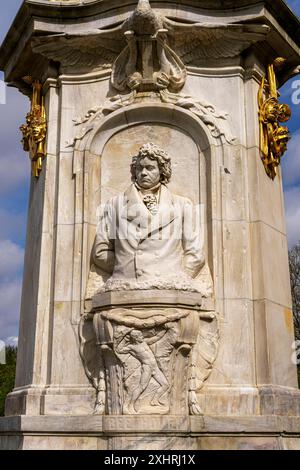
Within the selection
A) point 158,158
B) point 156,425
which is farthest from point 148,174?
point 156,425

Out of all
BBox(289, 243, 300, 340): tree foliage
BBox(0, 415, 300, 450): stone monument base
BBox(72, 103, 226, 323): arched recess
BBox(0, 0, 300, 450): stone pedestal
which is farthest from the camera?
BBox(289, 243, 300, 340): tree foliage

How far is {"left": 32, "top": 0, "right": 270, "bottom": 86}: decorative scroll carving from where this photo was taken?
10836 millimetres

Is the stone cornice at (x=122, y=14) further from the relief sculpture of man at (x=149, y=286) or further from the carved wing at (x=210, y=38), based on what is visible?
the relief sculpture of man at (x=149, y=286)

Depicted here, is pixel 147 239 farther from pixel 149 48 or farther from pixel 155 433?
pixel 149 48

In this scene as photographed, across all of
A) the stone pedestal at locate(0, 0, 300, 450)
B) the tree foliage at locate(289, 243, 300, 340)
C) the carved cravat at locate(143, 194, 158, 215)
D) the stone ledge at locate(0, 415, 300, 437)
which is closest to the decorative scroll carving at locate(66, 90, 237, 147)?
the stone pedestal at locate(0, 0, 300, 450)

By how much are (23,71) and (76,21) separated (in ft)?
5.73

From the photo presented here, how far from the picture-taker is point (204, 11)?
1104 cm

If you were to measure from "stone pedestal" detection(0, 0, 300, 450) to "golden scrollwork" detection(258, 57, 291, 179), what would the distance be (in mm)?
202

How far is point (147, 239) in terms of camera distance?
32.4ft

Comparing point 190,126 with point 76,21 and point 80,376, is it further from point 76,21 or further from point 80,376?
point 80,376

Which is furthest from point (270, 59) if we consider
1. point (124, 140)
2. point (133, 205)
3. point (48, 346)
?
point (48, 346)

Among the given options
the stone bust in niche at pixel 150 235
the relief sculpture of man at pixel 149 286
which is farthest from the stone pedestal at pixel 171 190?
the stone bust in niche at pixel 150 235

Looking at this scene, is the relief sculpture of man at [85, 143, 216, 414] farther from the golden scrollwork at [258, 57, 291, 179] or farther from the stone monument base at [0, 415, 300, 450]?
the golden scrollwork at [258, 57, 291, 179]

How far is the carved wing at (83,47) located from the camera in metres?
11.1
